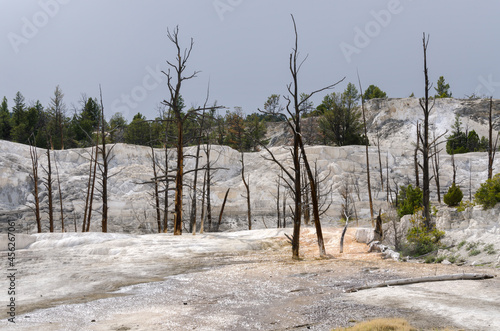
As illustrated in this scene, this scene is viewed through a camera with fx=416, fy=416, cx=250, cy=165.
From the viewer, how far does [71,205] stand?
3525 centimetres

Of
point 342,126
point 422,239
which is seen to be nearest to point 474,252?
point 422,239

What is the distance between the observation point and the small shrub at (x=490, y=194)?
47.2ft

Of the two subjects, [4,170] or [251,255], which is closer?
[251,255]

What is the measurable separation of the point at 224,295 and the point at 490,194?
1152 centimetres

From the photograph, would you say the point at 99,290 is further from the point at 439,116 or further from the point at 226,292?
the point at 439,116

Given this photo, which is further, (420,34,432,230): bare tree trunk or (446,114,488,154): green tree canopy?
(446,114,488,154): green tree canopy

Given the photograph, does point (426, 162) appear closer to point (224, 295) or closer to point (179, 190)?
point (179, 190)

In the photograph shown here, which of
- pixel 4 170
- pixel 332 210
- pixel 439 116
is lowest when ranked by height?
pixel 332 210

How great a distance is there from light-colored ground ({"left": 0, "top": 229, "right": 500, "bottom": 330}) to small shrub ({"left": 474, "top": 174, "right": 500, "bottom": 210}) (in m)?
5.40

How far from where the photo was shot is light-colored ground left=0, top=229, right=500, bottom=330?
5129 mm

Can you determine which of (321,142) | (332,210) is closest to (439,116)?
(321,142)

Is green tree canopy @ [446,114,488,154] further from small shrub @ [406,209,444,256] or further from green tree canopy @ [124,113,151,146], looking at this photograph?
small shrub @ [406,209,444,256]

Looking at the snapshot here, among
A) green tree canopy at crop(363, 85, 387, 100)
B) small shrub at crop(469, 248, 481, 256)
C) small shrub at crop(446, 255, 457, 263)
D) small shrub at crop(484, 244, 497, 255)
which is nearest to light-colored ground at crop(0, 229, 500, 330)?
small shrub at crop(446, 255, 457, 263)

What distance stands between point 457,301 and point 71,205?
114ft
